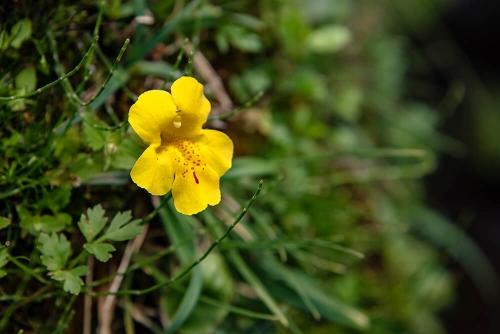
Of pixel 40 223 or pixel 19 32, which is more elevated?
pixel 19 32

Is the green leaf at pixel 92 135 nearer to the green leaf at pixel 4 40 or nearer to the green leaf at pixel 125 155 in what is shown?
the green leaf at pixel 125 155

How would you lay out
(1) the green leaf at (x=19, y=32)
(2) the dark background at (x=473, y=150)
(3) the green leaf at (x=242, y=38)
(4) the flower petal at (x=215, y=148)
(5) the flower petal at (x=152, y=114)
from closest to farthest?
(5) the flower petal at (x=152, y=114)
(4) the flower petal at (x=215, y=148)
(1) the green leaf at (x=19, y=32)
(3) the green leaf at (x=242, y=38)
(2) the dark background at (x=473, y=150)

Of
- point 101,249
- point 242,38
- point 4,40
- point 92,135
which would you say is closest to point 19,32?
point 4,40

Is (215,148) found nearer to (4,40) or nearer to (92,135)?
(92,135)

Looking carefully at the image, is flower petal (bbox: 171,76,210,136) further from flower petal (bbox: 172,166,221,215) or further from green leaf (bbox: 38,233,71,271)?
green leaf (bbox: 38,233,71,271)

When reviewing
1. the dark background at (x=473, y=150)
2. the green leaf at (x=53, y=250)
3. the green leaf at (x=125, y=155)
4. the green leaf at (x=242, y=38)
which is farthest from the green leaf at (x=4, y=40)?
the dark background at (x=473, y=150)
